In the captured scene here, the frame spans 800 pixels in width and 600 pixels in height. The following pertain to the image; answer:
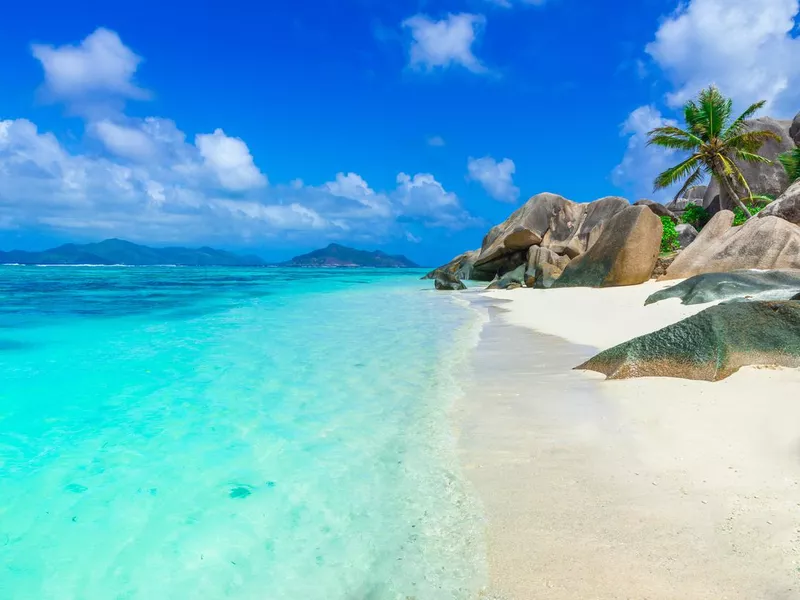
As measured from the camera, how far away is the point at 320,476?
321cm

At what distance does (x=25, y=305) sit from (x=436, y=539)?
764 inches

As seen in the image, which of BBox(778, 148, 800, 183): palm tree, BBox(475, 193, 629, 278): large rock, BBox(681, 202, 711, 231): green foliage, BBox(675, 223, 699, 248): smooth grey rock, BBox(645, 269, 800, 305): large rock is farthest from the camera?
BBox(681, 202, 711, 231): green foliage

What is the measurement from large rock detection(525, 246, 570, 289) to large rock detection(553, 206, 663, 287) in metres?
2.47

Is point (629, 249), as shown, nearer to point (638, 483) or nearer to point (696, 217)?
point (638, 483)

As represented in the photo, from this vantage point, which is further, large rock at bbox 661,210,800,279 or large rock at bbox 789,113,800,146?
large rock at bbox 789,113,800,146

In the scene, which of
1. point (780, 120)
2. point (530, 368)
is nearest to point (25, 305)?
point (530, 368)

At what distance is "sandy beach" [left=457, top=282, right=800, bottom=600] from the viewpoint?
1.92 metres

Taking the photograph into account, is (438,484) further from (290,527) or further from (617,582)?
(617,582)

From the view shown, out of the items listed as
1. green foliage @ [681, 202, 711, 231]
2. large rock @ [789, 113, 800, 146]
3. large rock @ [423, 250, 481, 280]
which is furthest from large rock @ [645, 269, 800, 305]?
large rock @ [789, 113, 800, 146]

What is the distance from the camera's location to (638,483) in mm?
2680

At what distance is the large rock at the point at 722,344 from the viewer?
421cm

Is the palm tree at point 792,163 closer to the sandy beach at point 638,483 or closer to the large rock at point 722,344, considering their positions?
the large rock at point 722,344

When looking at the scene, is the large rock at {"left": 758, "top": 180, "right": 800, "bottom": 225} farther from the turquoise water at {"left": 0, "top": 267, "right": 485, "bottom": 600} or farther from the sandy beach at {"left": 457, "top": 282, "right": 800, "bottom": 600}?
the sandy beach at {"left": 457, "top": 282, "right": 800, "bottom": 600}

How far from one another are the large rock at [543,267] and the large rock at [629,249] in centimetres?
247
